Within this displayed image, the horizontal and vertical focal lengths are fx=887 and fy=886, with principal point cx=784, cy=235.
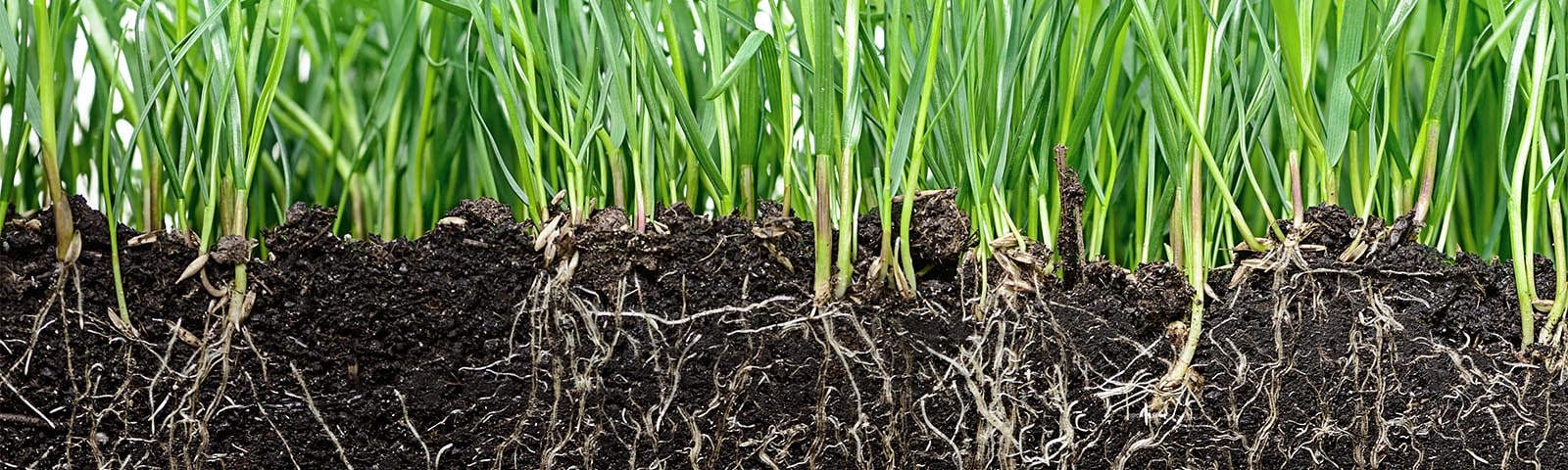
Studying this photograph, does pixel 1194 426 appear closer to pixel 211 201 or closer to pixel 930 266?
pixel 930 266

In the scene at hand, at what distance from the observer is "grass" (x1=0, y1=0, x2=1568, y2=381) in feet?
2.30

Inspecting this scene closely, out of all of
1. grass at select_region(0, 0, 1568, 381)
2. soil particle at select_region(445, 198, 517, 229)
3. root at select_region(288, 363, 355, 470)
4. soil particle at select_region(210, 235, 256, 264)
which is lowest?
root at select_region(288, 363, 355, 470)

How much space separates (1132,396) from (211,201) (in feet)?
2.48

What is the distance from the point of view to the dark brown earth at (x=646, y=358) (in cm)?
70

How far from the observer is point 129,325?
692mm

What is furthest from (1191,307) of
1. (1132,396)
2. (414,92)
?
(414,92)

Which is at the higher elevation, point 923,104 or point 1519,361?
point 923,104

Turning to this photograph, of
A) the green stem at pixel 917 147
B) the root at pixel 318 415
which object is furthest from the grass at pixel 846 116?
the root at pixel 318 415

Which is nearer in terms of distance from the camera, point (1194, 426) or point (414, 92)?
point (1194, 426)

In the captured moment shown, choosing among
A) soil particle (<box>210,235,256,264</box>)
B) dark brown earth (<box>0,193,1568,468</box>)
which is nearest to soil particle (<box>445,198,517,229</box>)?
dark brown earth (<box>0,193,1568,468</box>)

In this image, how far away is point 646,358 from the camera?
2.34ft

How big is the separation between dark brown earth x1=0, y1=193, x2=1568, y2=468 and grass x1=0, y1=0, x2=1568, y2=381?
0.11 ft

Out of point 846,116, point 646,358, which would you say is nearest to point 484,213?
point 646,358

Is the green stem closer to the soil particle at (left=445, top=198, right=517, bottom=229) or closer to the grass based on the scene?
the grass
